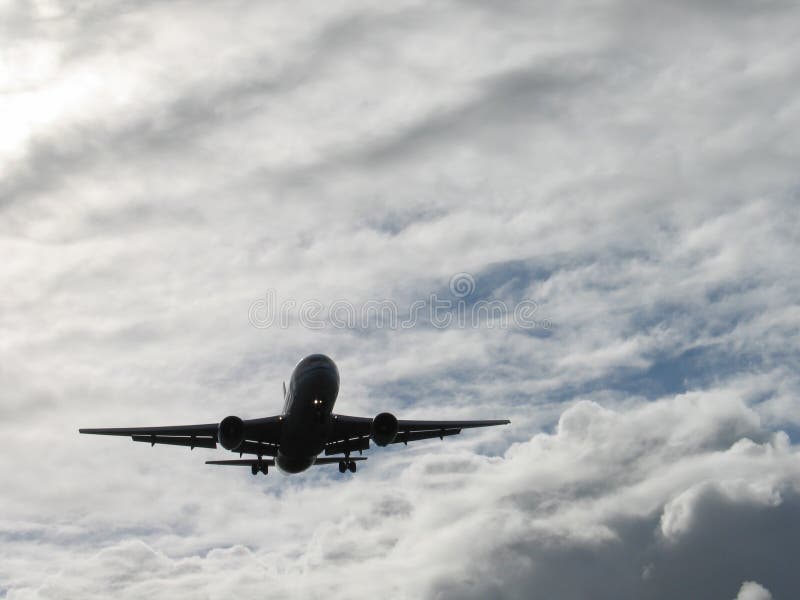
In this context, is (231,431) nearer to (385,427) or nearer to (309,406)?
(309,406)


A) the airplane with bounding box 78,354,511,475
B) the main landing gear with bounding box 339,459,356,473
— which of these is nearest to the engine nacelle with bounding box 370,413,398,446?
the airplane with bounding box 78,354,511,475

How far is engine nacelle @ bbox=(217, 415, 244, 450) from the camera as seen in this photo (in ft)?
210

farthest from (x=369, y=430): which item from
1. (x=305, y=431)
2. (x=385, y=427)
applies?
(x=305, y=431)

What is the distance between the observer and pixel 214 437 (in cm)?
6844

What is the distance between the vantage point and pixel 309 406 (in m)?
60.9

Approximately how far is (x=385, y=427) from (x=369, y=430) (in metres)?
2.79

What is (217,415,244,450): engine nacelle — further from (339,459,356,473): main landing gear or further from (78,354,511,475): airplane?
(339,459,356,473): main landing gear

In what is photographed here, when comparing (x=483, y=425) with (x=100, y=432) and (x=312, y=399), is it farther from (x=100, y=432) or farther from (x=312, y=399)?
(x=100, y=432)

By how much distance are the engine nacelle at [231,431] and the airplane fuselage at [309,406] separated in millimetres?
2423

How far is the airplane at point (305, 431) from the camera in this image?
60875 millimetres

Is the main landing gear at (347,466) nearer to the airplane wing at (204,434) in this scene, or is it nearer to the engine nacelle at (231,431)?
the airplane wing at (204,434)

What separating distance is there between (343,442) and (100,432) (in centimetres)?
1442

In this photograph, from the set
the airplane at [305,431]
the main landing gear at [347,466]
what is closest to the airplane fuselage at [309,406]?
the airplane at [305,431]

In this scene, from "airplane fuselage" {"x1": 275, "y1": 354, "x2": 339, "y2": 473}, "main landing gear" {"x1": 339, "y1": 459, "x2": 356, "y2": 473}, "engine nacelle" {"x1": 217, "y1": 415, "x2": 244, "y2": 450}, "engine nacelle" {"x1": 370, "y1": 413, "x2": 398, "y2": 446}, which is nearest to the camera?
"airplane fuselage" {"x1": 275, "y1": 354, "x2": 339, "y2": 473}
